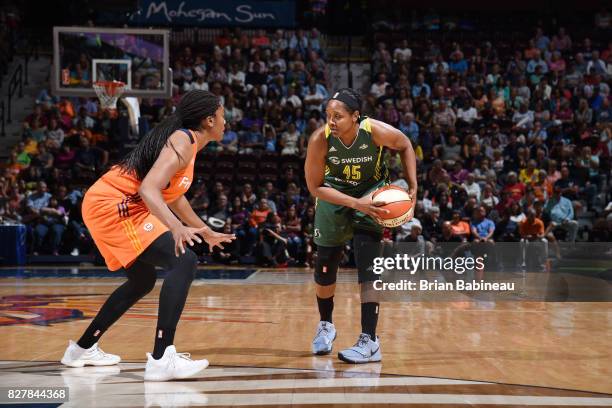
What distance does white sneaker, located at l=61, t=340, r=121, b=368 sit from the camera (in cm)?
493

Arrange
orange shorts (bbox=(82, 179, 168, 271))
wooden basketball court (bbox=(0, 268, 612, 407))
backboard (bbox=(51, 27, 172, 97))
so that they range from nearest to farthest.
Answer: wooden basketball court (bbox=(0, 268, 612, 407)) → orange shorts (bbox=(82, 179, 168, 271)) → backboard (bbox=(51, 27, 172, 97))

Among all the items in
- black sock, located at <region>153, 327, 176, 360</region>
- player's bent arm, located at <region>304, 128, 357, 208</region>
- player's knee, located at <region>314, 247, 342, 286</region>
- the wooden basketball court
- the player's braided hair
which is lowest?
the wooden basketball court

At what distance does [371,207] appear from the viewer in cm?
524

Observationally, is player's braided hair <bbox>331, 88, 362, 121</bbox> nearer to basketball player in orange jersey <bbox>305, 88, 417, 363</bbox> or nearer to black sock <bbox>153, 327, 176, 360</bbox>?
basketball player in orange jersey <bbox>305, 88, 417, 363</bbox>

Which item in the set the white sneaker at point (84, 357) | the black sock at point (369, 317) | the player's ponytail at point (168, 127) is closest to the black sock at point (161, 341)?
the white sneaker at point (84, 357)

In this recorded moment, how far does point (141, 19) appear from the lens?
20.9 meters

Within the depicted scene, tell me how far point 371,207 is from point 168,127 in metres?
1.39

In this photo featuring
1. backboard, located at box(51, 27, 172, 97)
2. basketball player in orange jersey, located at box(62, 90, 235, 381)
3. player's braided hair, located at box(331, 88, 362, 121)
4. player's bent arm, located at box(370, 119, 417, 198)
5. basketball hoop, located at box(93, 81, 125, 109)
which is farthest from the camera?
backboard, located at box(51, 27, 172, 97)

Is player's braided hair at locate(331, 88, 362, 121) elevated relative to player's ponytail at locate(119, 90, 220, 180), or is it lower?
elevated

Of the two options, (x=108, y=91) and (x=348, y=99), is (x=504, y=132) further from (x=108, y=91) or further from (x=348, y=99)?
(x=348, y=99)

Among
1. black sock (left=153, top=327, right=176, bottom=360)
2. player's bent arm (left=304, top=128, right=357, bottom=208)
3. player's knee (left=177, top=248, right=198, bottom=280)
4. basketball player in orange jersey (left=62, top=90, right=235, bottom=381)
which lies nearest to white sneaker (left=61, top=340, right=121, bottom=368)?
basketball player in orange jersey (left=62, top=90, right=235, bottom=381)

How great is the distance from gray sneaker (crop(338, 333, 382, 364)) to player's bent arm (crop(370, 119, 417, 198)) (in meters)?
1.01

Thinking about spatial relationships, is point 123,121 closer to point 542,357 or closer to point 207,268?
point 207,268

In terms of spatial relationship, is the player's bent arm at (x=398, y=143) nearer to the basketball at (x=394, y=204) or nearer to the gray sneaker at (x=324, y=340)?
the basketball at (x=394, y=204)
